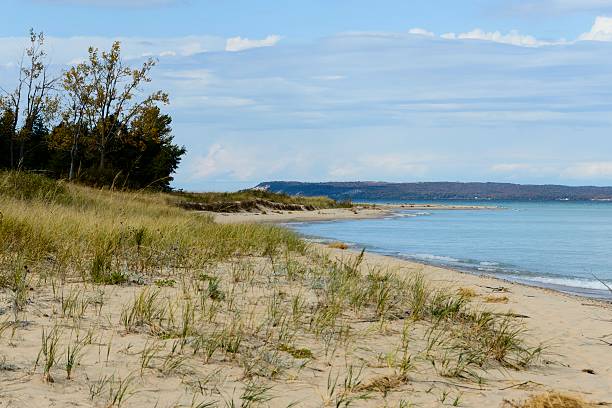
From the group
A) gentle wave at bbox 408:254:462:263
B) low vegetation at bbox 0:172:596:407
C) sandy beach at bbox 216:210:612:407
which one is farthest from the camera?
gentle wave at bbox 408:254:462:263

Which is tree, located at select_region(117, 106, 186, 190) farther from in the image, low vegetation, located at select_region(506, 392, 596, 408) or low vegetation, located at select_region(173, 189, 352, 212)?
low vegetation, located at select_region(506, 392, 596, 408)

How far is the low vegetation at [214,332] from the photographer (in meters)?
5.20

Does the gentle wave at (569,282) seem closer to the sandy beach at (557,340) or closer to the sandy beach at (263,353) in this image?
the sandy beach at (557,340)

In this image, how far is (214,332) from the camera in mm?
6289

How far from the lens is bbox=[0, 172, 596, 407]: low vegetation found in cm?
520

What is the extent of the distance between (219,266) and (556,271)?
1307 centimetres

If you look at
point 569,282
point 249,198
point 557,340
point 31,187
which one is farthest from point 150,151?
point 557,340

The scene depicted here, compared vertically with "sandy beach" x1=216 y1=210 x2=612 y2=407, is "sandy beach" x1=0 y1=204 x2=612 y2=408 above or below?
above

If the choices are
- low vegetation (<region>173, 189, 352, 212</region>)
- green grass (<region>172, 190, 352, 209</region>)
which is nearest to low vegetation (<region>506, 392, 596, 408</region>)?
low vegetation (<region>173, 189, 352, 212</region>)

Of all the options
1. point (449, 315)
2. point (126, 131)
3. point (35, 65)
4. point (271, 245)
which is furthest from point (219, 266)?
point (35, 65)

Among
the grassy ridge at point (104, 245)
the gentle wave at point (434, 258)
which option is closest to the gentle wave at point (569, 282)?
the gentle wave at point (434, 258)

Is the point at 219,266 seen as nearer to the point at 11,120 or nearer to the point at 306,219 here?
the point at 306,219

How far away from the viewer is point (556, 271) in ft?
66.6

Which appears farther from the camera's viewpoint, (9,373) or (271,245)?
(271,245)
